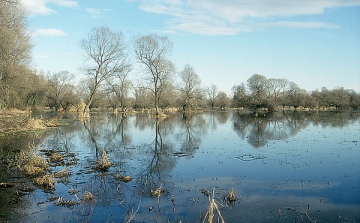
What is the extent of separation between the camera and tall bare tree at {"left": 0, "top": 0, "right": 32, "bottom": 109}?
19.9 m

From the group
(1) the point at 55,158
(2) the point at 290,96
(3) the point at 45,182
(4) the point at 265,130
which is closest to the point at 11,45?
(1) the point at 55,158

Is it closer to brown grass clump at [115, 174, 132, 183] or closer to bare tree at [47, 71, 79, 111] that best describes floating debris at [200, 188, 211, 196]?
brown grass clump at [115, 174, 132, 183]

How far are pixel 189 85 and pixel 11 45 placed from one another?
4540cm

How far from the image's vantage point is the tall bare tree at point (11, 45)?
1986 cm

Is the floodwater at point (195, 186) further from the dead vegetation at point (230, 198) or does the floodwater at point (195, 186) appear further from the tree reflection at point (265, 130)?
the tree reflection at point (265, 130)

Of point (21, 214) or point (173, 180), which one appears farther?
point (173, 180)

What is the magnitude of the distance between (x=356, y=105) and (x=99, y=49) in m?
68.4

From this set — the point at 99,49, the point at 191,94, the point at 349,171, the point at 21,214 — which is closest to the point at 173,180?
the point at 21,214

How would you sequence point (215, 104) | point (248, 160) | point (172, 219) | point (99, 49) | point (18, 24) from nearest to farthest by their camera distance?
point (172, 219) → point (248, 160) → point (18, 24) → point (99, 49) → point (215, 104)

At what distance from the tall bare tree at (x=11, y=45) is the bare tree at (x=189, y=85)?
40.6 metres

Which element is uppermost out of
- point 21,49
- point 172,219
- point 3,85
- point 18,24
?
point 18,24

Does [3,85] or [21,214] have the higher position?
[3,85]

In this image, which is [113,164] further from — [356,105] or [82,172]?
[356,105]

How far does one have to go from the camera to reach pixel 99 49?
3825 cm
